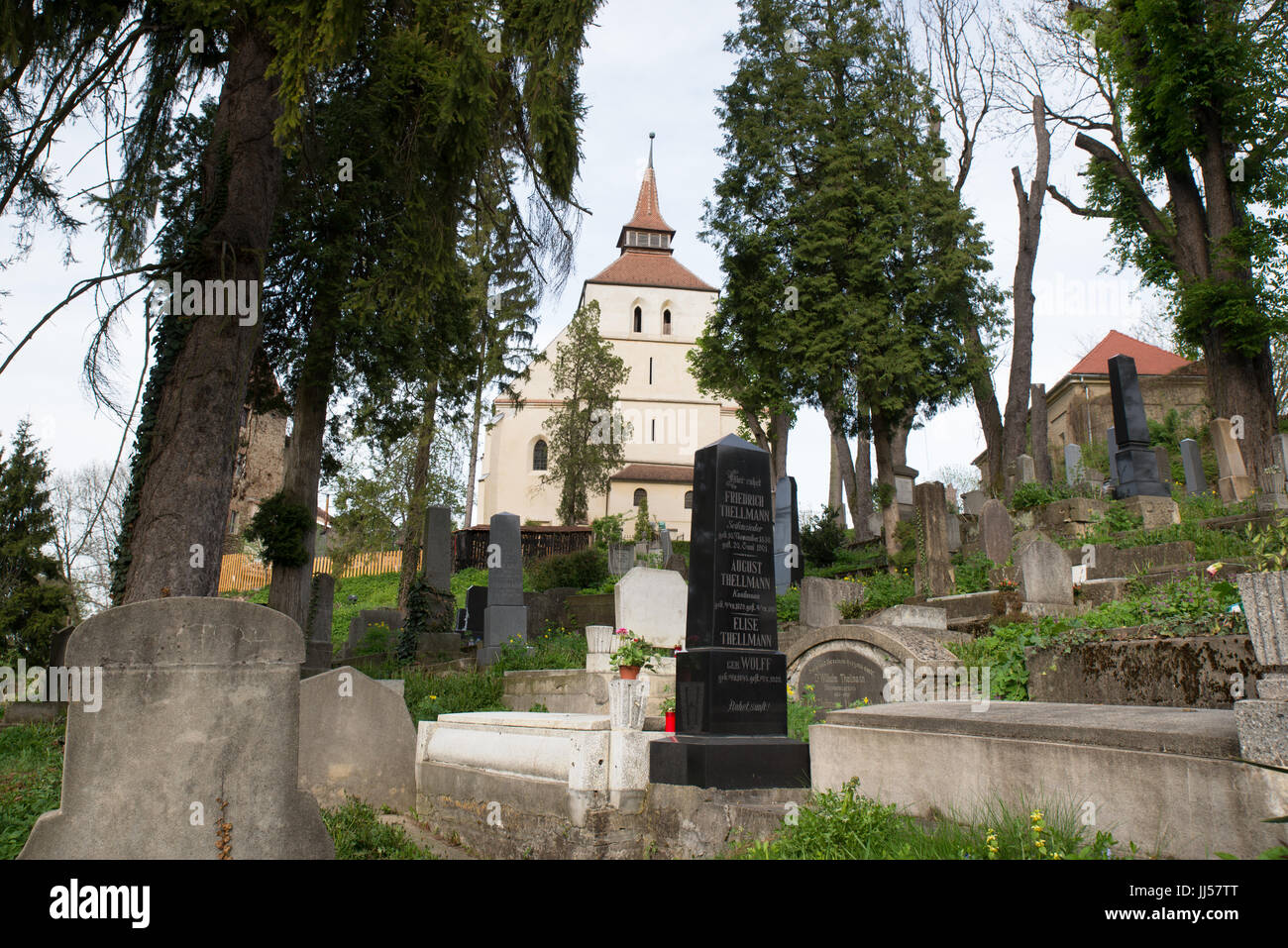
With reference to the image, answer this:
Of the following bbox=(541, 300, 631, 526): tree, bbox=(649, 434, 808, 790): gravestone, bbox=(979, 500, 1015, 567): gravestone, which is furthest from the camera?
bbox=(541, 300, 631, 526): tree

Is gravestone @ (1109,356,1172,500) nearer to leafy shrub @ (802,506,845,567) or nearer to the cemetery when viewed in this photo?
the cemetery

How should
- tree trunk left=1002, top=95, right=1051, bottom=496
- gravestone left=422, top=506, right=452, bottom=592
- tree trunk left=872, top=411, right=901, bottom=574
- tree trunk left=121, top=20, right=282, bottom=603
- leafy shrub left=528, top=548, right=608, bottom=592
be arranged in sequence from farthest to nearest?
leafy shrub left=528, top=548, right=608, bottom=592 → tree trunk left=1002, top=95, right=1051, bottom=496 → tree trunk left=872, top=411, right=901, bottom=574 → gravestone left=422, top=506, right=452, bottom=592 → tree trunk left=121, top=20, right=282, bottom=603

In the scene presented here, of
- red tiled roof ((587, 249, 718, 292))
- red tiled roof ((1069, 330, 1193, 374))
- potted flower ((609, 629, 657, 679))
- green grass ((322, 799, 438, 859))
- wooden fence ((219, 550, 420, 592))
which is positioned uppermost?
red tiled roof ((587, 249, 718, 292))

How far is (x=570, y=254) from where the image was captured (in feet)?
35.5

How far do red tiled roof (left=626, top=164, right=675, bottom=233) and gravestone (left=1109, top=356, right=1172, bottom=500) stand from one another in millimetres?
41280

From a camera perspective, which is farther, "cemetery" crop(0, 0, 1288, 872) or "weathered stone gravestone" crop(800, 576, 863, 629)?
"weathered stone gravestone" crop(800, 576, 863, 629)

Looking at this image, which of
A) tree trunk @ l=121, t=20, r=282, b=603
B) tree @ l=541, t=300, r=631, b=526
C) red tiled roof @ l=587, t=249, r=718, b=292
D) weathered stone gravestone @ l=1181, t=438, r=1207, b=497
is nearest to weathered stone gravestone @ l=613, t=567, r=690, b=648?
tree trunk @ l=121, t=20, r=282, b=603

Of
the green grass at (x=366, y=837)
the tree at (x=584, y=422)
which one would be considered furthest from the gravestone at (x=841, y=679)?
the tree at (x=584, y=422)

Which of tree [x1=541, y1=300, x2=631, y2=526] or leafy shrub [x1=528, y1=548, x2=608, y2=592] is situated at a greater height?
tree [x1=541, y1=300, x2=631, y2=526]

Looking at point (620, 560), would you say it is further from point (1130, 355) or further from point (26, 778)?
point (1130, 355)

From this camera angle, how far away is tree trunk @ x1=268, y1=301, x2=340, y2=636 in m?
12.1

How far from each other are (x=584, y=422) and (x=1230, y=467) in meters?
27.8

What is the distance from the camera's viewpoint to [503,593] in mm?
14070

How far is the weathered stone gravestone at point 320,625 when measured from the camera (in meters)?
13.4
